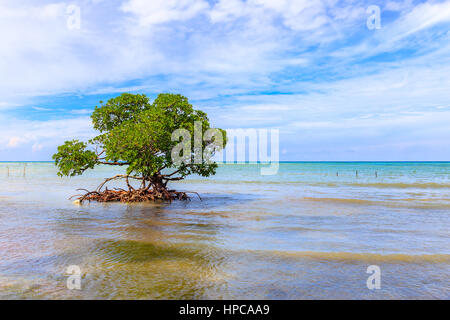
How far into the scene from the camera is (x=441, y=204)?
22.0 metres

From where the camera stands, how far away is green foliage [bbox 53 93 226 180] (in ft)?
66.1

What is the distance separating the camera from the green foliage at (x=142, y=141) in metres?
20.2

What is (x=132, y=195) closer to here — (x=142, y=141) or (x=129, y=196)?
(x=129, y=196)

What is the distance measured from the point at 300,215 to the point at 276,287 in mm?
10621

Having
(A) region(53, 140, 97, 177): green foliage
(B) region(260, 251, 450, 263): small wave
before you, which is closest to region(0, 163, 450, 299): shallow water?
(B) region(260, 251, 450, 263): small wave

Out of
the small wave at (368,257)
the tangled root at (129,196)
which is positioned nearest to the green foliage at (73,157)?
the tangled root at (129,196)

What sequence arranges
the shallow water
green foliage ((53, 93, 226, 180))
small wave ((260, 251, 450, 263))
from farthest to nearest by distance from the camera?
green foliage ((53, 93, 226, 180)) → small wave ((260, 251, 450, 263)) → the shallow water

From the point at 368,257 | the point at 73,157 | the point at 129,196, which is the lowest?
the point at 368,257

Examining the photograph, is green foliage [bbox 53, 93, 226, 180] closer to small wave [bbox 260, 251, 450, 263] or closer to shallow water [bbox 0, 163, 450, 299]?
shallow water [bbox 0, 163, 450, 299]

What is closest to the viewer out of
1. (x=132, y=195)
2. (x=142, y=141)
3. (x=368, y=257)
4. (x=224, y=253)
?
(x=368, y=257)

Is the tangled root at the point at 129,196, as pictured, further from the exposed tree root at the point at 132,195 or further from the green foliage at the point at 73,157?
the green foliage at the point at 73,157

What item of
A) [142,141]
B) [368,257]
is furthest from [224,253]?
[142,141]

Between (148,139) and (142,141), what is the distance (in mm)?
474

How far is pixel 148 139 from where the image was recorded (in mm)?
20234
